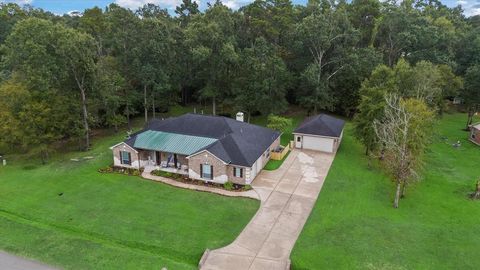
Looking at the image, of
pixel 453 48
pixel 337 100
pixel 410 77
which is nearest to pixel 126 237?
pixel 410 77

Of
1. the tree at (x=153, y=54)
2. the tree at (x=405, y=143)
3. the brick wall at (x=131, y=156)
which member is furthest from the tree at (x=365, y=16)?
the brick wall at (x=131, y=156)

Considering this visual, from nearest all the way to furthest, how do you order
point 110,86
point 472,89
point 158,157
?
point 158,157 → point 110,86 → point 472,89

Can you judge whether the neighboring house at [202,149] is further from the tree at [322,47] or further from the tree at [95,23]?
the tree at [95,23]

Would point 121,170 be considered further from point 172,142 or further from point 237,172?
point 237,172

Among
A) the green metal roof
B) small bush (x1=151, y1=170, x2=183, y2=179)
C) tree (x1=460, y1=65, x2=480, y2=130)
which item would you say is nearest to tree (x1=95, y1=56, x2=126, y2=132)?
the green metal roof

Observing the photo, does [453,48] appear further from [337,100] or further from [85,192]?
[85,192]

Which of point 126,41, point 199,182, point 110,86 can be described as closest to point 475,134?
point 199,182
